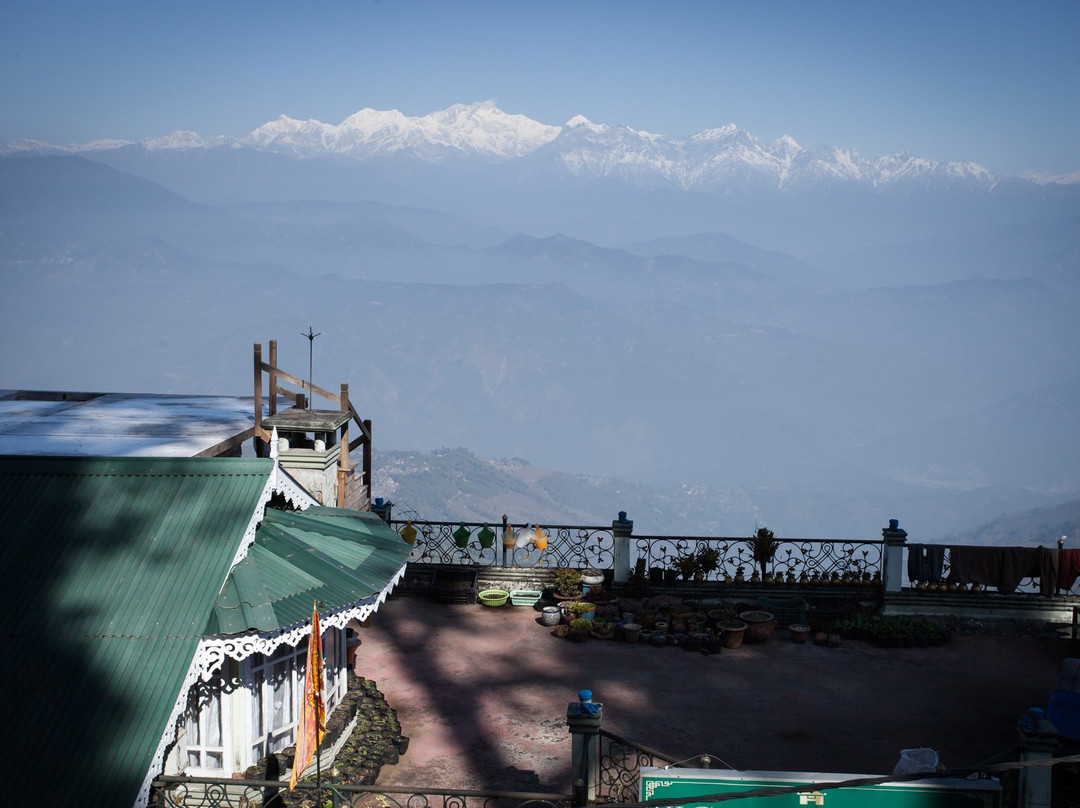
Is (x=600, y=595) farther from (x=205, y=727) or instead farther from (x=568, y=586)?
(x=205, y=727)

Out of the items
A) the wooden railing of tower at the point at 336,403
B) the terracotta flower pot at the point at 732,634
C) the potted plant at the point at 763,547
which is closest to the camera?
Result: the terracotta flower pot at the point at 732,634

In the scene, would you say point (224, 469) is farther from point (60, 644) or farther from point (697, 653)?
point (697, 653)

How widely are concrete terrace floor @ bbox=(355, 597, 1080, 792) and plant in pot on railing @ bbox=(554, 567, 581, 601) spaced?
2.57 ft

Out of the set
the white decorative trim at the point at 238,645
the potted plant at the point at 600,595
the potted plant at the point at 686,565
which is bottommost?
the potted plant at the point at 600,595

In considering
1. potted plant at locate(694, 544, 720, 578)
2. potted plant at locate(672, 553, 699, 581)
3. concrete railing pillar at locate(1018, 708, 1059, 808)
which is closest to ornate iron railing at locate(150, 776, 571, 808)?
concrete railing pillar at locate(1018, 708, 1059, 808)

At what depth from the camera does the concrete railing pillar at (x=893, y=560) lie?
21.0 metres

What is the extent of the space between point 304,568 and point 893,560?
13137mm

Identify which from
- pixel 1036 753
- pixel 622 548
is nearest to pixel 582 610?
pixel 622 548

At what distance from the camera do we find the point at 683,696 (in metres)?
17.4

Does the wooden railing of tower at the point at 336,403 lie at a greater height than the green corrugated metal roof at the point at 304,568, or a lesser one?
greater

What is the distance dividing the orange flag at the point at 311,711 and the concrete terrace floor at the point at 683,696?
14.7 ft

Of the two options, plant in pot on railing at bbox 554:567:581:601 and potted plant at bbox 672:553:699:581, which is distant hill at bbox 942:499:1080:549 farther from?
plant in pot on railing at bbox 554:567:581:601

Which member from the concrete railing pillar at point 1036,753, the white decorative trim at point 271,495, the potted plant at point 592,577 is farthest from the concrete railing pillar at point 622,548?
the concrete railing pillar at point 1036,753

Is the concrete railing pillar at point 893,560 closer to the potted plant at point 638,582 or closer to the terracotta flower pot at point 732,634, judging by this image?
the terracotta flower pot at point 732,634
